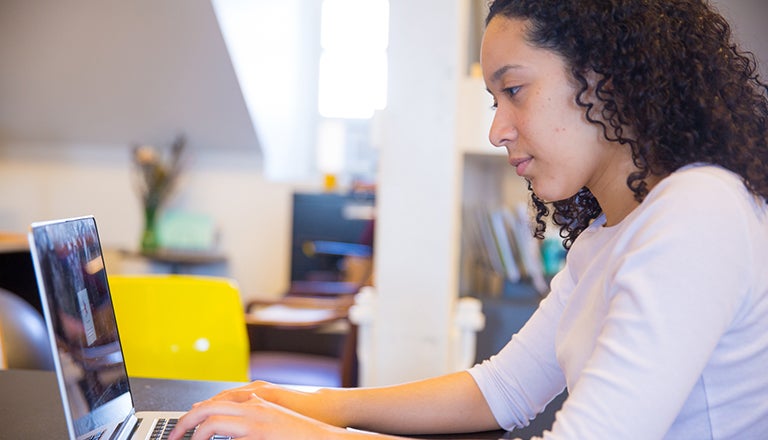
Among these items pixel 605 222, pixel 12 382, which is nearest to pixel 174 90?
pixel 12 382

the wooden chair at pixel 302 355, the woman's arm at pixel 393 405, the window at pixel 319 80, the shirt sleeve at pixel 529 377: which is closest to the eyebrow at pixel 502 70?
the shirt sleeve at pixel 529 377

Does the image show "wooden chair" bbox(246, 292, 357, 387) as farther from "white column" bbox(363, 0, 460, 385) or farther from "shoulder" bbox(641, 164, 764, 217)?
"shoulder" bbox(641, 164, 764, 217)

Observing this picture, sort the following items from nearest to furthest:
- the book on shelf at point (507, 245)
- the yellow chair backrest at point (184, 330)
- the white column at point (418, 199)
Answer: the yellow chair backrest at point (184, 330)
the white column at point (418, 199)
the book on shelf at point (507, 245)

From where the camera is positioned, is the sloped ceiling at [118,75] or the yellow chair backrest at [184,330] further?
the sloped ceiling at [118,75]

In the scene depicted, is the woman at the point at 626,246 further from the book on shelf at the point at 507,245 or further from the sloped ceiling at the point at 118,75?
the sloped ceiling at the point at 118,75

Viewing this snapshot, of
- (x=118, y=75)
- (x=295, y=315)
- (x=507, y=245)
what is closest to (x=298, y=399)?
(x=507, y=245)

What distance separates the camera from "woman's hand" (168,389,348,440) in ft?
2.77

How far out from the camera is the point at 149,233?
16.3ft

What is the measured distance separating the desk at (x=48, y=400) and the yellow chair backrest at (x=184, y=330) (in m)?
0.68

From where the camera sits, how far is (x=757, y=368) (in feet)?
2.68

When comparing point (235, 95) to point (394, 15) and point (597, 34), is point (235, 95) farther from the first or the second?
point (597, 34)

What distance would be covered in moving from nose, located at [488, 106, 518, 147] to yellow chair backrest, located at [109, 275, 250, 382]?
1.16 meters

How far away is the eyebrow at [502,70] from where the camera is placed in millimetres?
924

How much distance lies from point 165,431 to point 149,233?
13.7 ft
